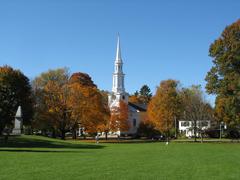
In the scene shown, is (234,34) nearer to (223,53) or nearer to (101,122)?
(223,53)

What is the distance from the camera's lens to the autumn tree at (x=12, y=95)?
60.7 metres

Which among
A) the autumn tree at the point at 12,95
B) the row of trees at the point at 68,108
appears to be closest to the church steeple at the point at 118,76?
the row of trees at the point at 68,108

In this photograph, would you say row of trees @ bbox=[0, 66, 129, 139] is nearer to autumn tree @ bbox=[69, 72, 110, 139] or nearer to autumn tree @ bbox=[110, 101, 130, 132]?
autumn tree @ bbox=[69, 72, 110, 139]

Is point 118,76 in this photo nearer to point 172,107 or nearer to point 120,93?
point 120,93

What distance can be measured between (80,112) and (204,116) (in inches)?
901

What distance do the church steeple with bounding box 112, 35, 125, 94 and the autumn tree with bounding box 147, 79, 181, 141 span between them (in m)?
37.2

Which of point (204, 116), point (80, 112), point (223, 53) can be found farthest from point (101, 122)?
point (223, 53)

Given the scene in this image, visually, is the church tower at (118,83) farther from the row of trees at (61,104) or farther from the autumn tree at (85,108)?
the autumn tree at (85,108)

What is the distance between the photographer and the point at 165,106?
78250mm

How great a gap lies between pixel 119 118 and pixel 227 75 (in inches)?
1388

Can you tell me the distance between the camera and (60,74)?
77688 millimetres

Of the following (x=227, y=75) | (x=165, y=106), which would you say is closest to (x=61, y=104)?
(x=165, y=106)

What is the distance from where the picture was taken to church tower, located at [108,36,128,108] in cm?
11475

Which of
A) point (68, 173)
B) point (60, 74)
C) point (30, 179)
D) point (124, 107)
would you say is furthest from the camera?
point (124, 107)
